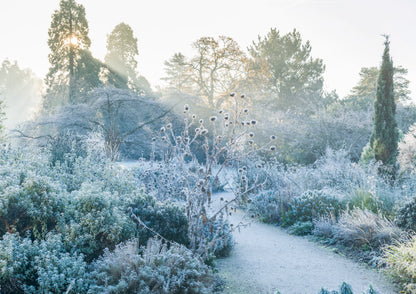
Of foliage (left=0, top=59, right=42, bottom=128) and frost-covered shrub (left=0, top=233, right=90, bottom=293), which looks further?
foliage (left=0, top=59, right=42, bottom=128)

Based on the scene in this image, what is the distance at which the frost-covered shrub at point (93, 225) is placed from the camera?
134 inches

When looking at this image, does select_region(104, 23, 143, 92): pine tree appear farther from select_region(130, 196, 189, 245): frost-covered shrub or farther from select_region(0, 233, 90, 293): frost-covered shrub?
select_region(0, 233, 90, 293): frost-covered shrub

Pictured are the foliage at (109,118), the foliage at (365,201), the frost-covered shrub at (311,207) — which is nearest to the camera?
the foliage at (365,201)

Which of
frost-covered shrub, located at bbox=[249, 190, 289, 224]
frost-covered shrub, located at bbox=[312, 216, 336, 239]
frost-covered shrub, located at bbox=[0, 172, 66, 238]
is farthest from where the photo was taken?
frost-covered shrub, located at bbox=[249, 190, 289, 224]

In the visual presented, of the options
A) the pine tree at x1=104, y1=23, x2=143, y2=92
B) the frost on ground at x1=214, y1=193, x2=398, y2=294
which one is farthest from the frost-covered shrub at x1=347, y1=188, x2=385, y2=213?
the pine tree at x1=104, y1=23, x2=143, y2=92

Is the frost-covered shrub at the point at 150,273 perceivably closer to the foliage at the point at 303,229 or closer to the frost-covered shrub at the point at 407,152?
the foliage at the point at 303,229

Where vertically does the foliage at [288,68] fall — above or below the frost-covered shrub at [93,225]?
above

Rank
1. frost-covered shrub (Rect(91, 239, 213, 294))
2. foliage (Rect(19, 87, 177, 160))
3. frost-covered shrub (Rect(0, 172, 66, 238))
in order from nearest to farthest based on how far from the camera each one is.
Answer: frost-covered shrub (Rect(91, 239, 213, 294)) → frost-covered shrub (Rect(0, 172, 66, 238)) → foliage (Rect(19, 87, 177, 160))

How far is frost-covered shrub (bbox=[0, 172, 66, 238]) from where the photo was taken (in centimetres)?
337

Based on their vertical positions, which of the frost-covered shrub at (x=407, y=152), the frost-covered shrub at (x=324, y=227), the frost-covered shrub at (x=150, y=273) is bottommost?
the frost-covered shrub at (x=324, y=227)

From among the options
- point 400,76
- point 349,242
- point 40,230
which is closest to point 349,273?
point 349,242

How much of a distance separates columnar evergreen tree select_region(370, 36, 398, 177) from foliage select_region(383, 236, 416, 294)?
6.00 metres

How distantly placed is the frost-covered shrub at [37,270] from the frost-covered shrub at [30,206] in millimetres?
347

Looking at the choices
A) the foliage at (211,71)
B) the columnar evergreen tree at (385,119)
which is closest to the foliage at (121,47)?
the foliage at (211,71)
